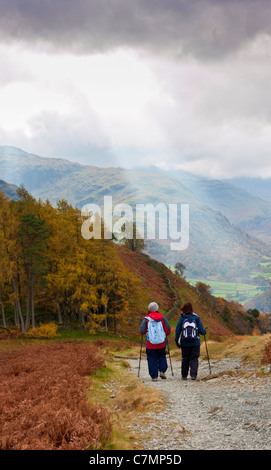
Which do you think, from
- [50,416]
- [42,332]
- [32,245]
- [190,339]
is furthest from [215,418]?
[32,245]

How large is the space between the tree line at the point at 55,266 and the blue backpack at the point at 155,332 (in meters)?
24.3

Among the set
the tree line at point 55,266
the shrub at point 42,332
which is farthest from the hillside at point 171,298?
the shrub at point 42,332

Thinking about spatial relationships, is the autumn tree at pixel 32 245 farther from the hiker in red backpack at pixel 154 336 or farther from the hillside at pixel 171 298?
the hiker in red backpack at pixel 154 336

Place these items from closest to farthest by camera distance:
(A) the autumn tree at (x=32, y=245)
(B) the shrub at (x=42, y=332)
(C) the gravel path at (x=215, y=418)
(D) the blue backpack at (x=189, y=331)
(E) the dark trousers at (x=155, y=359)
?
(C) the gravel path at (x=215, y=418), (D) the blue backpack at (x=189, y=331), (E) the dark trousers at (x=155, y=359), (B) the shrub at (x=42, y=332), (A) the autumn tree at (x=32, y=245)

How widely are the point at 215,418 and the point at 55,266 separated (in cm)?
3516

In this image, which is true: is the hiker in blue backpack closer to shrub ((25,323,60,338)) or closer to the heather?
the heather

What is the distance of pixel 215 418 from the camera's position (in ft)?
23.3

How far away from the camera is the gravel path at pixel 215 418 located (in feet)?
18.5

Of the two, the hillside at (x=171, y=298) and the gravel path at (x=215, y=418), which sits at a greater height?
the gravel path at (x=215, y=418)

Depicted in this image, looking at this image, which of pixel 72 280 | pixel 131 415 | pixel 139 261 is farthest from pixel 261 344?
pixel 139 261

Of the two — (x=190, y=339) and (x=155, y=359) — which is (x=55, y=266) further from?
(x=190, y=339)
